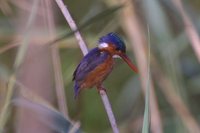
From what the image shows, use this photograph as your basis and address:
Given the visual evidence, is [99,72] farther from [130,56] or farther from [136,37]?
[130,56]

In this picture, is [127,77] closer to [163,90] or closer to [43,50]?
[163,90]

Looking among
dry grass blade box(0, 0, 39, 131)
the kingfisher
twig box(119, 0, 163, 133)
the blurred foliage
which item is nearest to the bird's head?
the kingfisher

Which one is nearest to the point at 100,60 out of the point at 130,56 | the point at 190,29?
the point at 190,29

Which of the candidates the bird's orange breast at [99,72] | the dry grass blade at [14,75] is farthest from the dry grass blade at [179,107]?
the dry grass blade at [14,75]

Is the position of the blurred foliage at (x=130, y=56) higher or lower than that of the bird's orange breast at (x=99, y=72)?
higher

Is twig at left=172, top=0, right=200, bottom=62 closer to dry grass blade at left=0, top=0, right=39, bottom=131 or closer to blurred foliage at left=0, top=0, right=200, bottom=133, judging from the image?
blurred foliage at left=0, top=0, right=200, bottom=133

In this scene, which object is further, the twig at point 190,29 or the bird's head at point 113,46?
the twig at point 190,29

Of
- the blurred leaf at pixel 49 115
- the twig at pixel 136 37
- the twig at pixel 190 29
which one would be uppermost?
the twig at pixel 136 37

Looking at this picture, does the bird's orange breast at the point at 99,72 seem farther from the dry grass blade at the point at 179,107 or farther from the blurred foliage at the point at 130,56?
the dry grass blade at the point at 179,107
